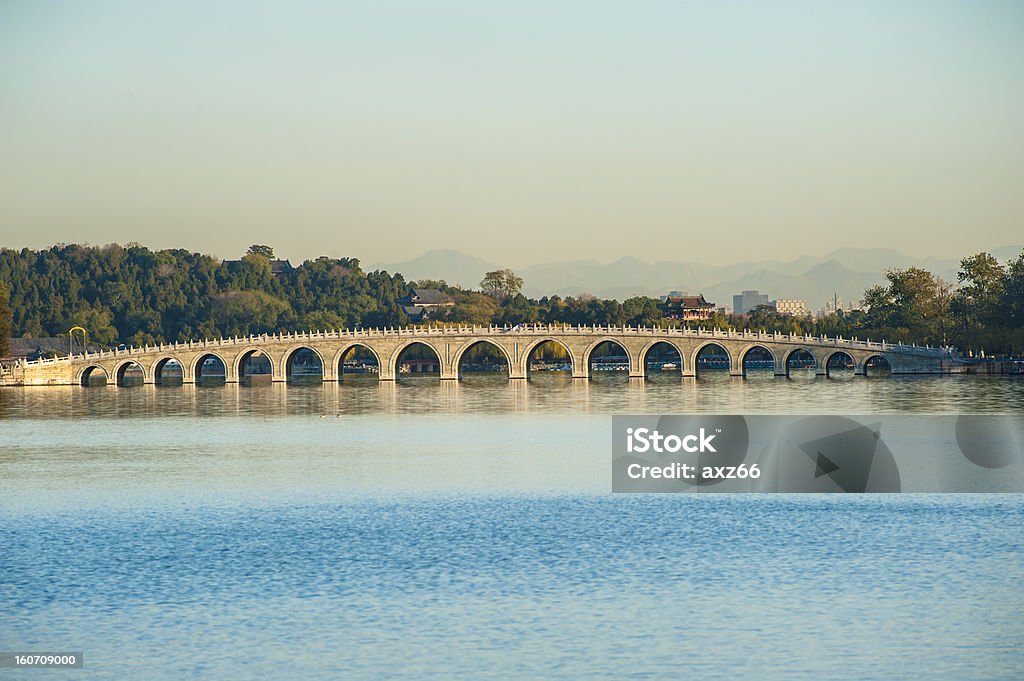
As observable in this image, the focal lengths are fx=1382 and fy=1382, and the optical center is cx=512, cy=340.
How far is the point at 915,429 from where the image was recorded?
40562mm

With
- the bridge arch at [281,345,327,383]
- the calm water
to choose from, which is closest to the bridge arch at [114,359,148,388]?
the bridge arch at [281,345,327,383]

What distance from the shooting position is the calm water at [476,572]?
15781 mm

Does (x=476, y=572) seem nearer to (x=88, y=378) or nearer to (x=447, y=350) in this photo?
(x=447, y=350)

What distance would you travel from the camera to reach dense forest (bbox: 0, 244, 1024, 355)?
3802 inches

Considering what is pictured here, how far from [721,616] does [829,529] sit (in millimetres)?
6634

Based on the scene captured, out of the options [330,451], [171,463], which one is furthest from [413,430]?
[171,463]

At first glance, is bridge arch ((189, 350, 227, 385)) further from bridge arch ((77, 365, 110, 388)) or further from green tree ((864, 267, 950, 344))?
green tree ((864, 267, 950, 344))

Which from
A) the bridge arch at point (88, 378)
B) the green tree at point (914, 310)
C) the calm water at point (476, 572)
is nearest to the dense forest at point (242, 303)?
the green tree at point (914, 310)

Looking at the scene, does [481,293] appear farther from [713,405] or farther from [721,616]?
[721,616]

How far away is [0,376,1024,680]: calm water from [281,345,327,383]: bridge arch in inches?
1922

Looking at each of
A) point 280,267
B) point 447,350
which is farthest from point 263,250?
point 447,350

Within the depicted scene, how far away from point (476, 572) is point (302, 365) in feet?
325

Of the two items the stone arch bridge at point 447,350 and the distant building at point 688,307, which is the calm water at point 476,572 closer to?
the stone arch bridge at point 447,350

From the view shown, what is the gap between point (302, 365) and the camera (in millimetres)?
117625
